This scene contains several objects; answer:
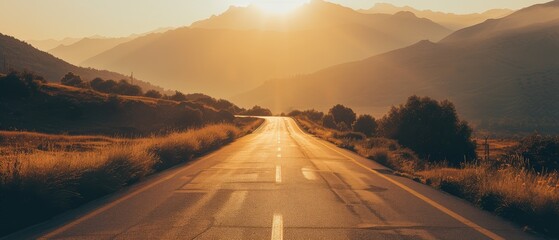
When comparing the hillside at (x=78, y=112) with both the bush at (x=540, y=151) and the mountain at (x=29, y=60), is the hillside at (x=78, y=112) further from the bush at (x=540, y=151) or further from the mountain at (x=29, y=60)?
the bush at (x=540, y=151)

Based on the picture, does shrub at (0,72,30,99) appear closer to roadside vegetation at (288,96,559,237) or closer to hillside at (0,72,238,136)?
hillside at (0,72,238,136)

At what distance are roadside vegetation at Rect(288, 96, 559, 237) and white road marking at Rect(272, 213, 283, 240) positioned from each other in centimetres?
412

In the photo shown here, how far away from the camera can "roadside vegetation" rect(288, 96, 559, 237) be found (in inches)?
344

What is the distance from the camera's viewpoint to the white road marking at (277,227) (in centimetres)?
A: 676

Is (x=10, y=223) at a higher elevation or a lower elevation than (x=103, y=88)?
lower

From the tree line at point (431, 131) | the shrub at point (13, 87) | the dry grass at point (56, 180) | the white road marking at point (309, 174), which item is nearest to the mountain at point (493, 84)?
the tree line at point (431, 131)

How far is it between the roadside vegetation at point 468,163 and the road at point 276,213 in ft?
1.71

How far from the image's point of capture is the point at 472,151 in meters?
47.9

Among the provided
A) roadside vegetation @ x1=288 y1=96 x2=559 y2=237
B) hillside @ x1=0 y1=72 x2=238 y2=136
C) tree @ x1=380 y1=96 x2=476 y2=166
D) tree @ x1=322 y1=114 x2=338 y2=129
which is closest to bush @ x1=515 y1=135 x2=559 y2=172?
roadside vegetation @ x1=288 y1=96 x2=559 y2=237

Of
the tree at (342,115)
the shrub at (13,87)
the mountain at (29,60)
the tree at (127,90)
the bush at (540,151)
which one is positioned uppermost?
the mountain at (29,60)

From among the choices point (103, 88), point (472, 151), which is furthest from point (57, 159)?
point (103, 88)

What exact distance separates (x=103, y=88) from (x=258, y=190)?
3859 inches

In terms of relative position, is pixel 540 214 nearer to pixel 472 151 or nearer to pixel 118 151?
pixel 118 151

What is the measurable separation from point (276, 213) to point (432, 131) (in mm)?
42101
